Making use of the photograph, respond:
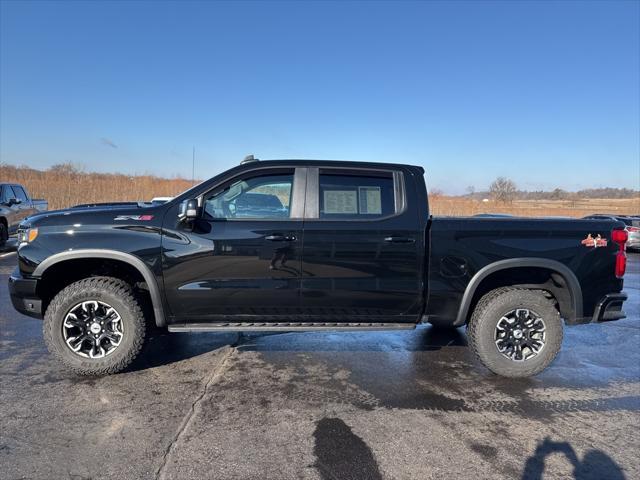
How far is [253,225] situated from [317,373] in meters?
1.53

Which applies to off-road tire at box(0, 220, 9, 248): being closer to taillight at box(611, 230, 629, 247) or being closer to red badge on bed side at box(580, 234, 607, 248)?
red badge on bed side at box(580, 234, 607, 248)

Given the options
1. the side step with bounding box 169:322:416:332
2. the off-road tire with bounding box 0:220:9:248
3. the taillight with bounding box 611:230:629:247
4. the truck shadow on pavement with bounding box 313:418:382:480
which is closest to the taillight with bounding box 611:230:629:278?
the taillight with bounding box 611:230:629:247

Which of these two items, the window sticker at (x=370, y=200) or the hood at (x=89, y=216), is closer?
the hood at (x=89, y=216)

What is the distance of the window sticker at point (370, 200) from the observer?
157 inches

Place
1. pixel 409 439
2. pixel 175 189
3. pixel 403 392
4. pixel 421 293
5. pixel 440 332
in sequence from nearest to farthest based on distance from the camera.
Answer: pixel 409 439, pixel 403 392, pixel 421 293, pixel 440 332, pixel 175 189

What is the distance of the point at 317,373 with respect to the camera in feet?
13.3

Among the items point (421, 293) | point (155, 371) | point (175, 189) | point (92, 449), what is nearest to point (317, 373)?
point (421, 293)

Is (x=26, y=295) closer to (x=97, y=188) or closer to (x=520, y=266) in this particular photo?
(x=520, y=266)

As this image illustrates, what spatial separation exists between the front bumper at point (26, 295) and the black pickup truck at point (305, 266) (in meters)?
0.01

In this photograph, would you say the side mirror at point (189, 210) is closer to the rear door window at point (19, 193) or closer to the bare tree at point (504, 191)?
the rear door window at point (19, 193)

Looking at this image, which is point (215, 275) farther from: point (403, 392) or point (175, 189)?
point (175, 189)

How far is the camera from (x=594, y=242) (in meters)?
3.98

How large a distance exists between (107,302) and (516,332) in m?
3.80

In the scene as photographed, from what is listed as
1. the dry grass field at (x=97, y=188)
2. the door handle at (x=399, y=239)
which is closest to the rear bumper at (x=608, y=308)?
the door handle at (x=399, y=239)
